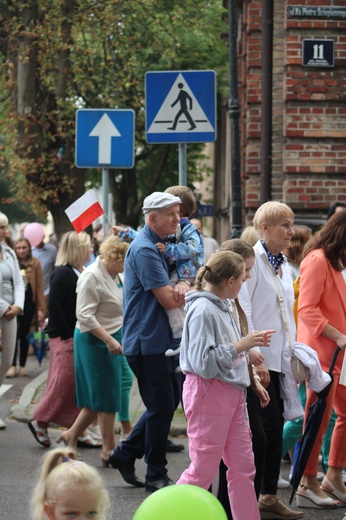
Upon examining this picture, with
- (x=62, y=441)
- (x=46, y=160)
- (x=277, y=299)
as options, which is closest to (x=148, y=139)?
(x=62, y=441)

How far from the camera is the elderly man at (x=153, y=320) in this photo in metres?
7.04

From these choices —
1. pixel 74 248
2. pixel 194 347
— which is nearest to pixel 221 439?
pixel 194 347

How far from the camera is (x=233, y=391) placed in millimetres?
5840

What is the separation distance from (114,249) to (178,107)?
1.97 metres

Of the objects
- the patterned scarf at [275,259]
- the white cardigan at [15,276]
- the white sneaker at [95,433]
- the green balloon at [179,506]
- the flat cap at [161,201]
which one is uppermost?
the flat cap at [161,201]

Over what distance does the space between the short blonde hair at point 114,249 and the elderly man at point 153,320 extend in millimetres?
1153

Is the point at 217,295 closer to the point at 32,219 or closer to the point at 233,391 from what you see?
the point at 233,391

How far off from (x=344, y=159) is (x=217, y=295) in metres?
7.62

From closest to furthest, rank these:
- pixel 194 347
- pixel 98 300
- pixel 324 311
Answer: pixel 194 347 → pixel 324 311 → pixel 98 300

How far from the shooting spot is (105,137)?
11.0m

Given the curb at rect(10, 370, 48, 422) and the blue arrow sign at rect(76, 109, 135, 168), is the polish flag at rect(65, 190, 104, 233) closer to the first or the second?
the blue arrow sign at rect(76, 109, 135, 168)

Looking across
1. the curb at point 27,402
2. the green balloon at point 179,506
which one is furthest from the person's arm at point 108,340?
the green balloon at point 179,506

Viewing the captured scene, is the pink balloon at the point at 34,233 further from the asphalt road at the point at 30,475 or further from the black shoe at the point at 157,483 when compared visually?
the black shoe at the point at 157,483

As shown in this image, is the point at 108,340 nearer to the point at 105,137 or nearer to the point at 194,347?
the point at 194,347
